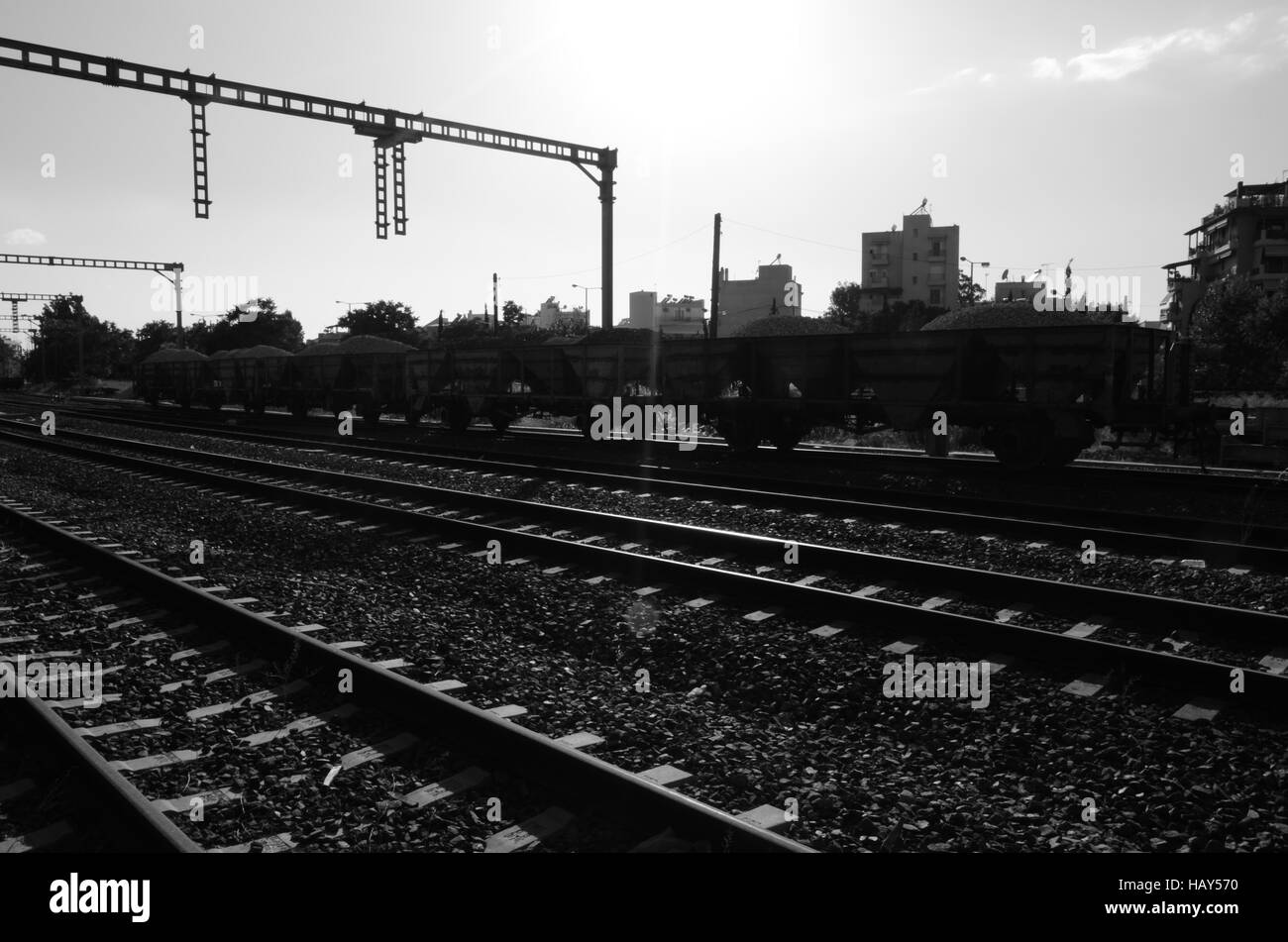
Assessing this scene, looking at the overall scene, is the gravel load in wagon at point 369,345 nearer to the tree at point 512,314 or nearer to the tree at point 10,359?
the tree at point 512,314

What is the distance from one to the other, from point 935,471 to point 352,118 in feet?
54.6

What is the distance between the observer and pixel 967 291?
86250 mm

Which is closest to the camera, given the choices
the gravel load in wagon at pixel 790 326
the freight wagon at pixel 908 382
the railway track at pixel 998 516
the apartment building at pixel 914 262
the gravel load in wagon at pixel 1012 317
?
the railway track at pixel 998 516

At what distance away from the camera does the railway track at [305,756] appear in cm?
325

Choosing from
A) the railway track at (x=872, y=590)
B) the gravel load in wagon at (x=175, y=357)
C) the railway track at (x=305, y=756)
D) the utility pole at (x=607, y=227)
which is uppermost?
the utility pole at (x=607, y=227)

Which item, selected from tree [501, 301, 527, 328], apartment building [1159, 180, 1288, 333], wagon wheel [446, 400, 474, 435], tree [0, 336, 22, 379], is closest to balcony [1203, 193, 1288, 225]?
apartment building [1159, 180, 1288, 333]

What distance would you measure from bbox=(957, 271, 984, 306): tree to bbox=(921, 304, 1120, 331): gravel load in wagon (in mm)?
69363

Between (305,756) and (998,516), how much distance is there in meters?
7.96

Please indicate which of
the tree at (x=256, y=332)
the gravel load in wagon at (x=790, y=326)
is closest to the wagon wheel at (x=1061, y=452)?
the gravel load in wagon at (x=790, y=326)

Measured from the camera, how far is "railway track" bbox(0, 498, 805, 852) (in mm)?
3248

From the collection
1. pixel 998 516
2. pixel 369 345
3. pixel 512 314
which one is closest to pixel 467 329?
pixel 512 314

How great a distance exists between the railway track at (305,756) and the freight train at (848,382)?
10.8 m
